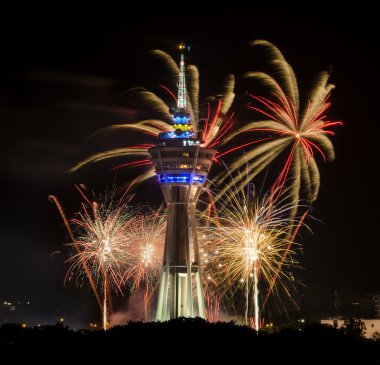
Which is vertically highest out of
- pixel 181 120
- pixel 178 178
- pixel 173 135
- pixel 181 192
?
pixel 181 120

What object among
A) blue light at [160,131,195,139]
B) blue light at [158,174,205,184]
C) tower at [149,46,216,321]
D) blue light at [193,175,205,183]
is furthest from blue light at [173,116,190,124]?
blue light at [193,175,205,183]

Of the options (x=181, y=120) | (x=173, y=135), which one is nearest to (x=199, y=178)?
(x=173, y=135)

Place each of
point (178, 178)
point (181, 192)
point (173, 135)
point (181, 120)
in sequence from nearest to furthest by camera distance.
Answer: point (181, 120)
point (173, 135)
point (178, 178)
point (181, 192)

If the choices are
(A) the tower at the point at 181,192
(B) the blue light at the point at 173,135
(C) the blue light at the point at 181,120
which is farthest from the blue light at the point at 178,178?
(C) the blue light at the point at 181,120

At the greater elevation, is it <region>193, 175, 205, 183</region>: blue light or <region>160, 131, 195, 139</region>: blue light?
<region>160, 131, 195, 139</region>: blue light

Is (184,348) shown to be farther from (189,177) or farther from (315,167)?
(189,177)

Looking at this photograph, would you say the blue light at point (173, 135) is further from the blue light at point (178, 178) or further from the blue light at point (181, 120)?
the blue light at point (178, 178)

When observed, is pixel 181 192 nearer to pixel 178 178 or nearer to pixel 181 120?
pixel 178 178

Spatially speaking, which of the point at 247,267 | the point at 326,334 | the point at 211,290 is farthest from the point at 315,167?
the point at 211,290

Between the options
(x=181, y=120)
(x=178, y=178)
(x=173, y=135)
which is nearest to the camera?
(x=181, y=120)

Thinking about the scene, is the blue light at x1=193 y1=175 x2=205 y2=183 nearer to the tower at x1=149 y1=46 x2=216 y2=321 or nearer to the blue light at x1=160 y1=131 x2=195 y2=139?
the tower at x1=149 y1=46 x2=216 y2=321
